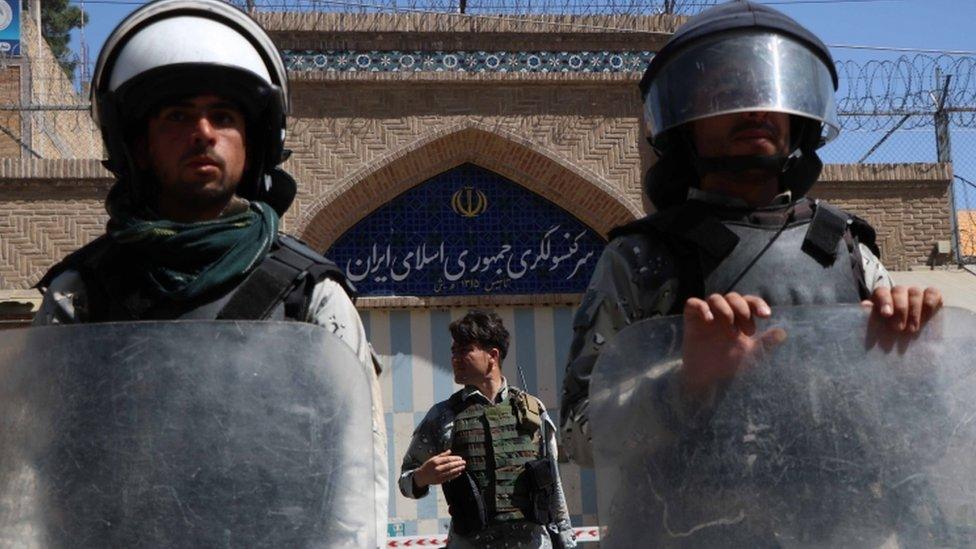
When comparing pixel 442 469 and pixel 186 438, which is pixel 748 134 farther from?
pixel 442 469

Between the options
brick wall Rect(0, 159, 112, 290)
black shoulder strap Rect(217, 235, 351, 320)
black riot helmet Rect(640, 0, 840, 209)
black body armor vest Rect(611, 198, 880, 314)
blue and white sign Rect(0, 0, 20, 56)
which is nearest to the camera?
black shoulder strap Rect(217, 235, 351, 320)

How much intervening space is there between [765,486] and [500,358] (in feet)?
12.9

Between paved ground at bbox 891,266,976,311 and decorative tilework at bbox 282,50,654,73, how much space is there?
125 inches

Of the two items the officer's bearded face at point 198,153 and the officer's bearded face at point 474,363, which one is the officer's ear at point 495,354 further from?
the officer's bearded face at point 198,153

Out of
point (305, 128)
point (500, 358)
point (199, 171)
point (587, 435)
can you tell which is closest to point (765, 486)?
point (587, 435)

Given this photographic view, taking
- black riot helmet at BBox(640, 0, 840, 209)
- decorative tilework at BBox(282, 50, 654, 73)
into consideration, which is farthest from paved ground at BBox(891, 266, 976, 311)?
black riot helmet at BBox(640, 0, 840, 209)

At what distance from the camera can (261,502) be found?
88.0 inches

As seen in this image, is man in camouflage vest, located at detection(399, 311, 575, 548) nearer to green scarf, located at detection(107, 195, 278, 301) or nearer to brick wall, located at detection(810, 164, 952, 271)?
green scarf, located at detection(107, 195, 278, 301)

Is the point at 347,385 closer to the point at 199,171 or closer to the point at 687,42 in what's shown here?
the point at 199,171

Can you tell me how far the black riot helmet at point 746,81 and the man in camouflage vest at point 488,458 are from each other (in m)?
3.00

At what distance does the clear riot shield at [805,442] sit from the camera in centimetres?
229

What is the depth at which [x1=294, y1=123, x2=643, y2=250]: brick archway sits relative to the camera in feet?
47.3

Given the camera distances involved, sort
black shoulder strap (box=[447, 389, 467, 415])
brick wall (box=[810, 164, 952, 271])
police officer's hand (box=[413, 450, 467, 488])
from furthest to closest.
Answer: brick wall (box=[810, 164, 952, 271])
black shoulder strap (box=[447, 389, 467, 415])
police officer's hand (box=[413, 450, 467, 488])

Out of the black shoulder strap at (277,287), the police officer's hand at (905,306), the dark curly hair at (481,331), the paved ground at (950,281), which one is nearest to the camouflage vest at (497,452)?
the dark curly hair at (481,331)
